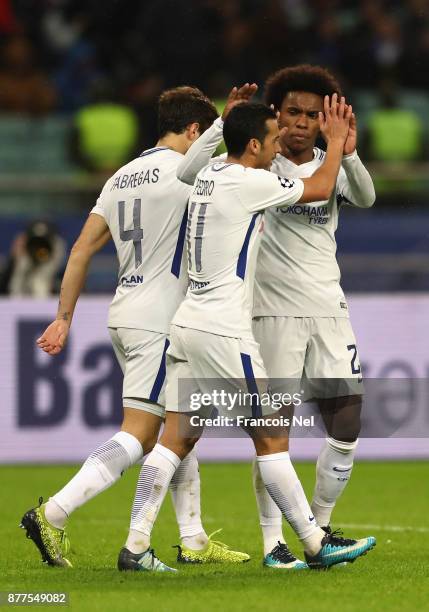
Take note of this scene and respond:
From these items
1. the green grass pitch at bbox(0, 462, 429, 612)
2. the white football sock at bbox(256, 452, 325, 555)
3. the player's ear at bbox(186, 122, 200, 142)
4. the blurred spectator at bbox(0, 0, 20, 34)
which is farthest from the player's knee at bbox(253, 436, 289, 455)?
the blurred spectator at bbox(0, 0, 20, 34)

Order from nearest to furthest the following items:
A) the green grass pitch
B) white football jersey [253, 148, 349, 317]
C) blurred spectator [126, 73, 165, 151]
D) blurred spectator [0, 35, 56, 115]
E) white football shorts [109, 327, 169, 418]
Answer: the green grass pitch → white football shorts [109, 327, 169, 418] → white football jersey [253, 148, 349, 317] → blurred spectator [126, 73, 165, 151] → blurred spectator [0, 35, 56, 115]

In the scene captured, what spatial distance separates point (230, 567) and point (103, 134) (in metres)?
9.23

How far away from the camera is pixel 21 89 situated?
16.0 metres

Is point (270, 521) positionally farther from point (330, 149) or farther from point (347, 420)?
point (330, 149)

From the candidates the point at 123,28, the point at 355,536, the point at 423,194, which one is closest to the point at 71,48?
the point at 123,28

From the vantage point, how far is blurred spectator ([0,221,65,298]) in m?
12.6

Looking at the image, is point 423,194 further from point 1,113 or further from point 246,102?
point 246,102

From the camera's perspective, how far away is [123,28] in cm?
1667

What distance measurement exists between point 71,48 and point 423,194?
16.7 ft

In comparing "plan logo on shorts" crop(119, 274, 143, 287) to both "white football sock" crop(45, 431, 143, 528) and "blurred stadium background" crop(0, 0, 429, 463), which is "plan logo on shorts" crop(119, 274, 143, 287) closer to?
"white football sock" crop(45, 431, 143, 528)

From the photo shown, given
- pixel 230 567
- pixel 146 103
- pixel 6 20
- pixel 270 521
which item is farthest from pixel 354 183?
pixel 6 20

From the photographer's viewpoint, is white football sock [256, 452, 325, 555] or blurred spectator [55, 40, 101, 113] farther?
blurred spectator [55, 40, 101, 113]

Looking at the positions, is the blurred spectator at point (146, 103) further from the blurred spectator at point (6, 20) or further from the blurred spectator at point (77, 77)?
the blurred spectator at point (6, 20)

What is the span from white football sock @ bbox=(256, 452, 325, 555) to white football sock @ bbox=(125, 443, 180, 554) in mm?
419
